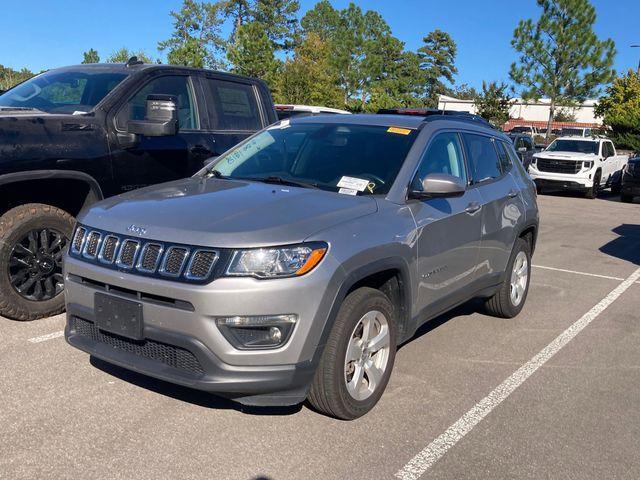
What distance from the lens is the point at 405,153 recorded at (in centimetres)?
438

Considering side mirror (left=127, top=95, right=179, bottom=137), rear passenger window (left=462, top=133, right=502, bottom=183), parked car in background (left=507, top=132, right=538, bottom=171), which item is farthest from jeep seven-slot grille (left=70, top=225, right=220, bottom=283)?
parked car in background (left=507, top=132, right=538, bottom=171)

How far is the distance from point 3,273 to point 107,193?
98cm

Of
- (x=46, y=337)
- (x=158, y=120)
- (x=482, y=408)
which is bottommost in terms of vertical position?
(x=482, y=408)

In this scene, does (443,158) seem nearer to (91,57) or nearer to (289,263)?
(289,263)

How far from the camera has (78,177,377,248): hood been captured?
328 cm

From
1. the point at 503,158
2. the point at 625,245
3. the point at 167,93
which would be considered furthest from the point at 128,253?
the point at 625,245

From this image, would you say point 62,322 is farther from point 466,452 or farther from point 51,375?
point 466,452

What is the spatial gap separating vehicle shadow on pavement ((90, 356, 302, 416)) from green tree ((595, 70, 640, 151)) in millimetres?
31837

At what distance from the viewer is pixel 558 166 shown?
1889 cm

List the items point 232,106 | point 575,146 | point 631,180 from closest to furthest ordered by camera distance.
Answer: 1. point 232,106
2. point 631,180
3. point 575,146

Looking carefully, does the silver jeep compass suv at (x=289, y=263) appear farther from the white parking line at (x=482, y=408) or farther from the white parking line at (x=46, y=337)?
the white parking line at (x=46, y=337)

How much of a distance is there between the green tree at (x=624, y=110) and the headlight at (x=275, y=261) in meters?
32.1

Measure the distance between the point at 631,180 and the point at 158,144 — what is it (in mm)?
15055

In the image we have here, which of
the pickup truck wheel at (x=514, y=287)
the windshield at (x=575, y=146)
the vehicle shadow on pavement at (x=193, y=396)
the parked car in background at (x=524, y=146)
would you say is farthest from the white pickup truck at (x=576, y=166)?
the vehicle shadow on pavement at (x=193, y=396)
